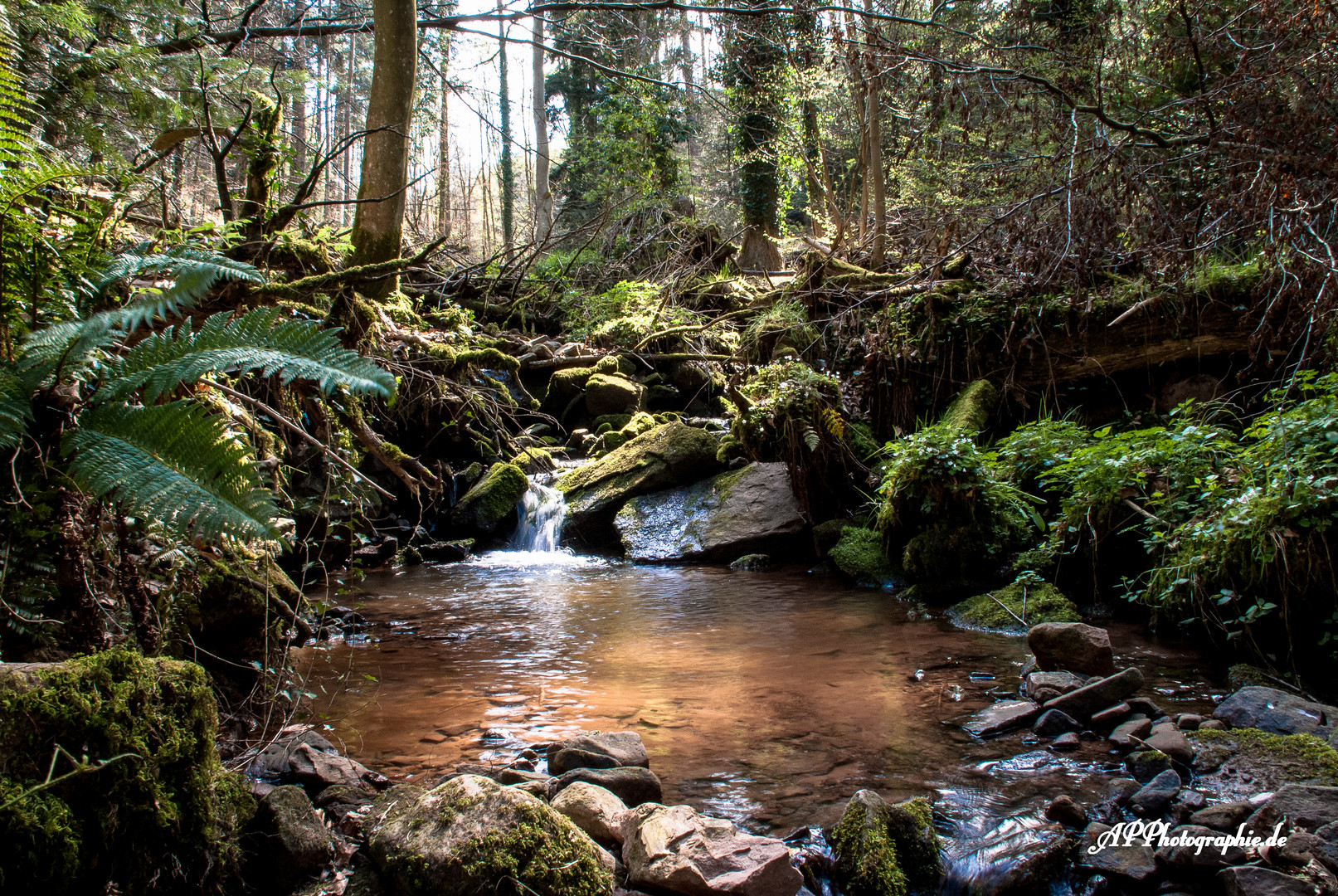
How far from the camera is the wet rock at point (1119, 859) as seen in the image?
2.46 metres

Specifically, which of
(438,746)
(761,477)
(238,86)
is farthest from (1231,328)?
(238,86)

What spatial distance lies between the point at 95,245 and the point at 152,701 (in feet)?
5.49

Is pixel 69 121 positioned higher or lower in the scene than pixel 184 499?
higher

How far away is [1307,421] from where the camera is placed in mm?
4148

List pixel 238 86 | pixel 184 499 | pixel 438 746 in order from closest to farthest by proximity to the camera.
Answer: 1. pixel 184 499
2. pixel 438 746
3. pixel 238 86

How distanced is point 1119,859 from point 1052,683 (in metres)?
1.47

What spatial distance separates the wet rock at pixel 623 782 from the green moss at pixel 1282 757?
90.2 inches

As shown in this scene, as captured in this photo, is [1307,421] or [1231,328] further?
[1231,328]

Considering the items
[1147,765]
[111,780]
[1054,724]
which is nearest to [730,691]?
[1054,724]

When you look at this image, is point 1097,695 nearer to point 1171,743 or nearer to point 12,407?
point 1171,743

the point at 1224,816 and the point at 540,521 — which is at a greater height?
the point at 540,521

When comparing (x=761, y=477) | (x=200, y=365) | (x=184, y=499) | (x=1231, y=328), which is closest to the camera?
(x=184, y=499)

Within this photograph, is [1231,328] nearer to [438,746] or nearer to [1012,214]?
[1012,214]

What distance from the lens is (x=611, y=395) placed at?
37.1 feet
